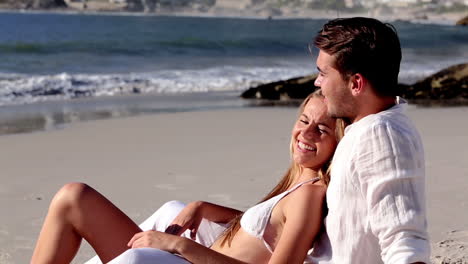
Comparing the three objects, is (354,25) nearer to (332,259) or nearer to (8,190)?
(332,259)

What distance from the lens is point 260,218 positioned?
10.5 feet

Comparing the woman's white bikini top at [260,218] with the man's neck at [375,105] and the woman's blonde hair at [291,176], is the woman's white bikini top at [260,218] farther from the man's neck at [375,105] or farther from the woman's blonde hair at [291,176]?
the man's neck at [375,105]

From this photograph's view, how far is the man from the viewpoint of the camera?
2.62m

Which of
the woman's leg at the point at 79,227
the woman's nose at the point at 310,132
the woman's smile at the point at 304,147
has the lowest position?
the woman's leg at the point at 79,227

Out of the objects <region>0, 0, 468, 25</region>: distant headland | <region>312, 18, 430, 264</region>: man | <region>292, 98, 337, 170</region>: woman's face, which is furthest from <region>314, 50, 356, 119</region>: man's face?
<region>0, 0, 468, 25</region>: distant headland

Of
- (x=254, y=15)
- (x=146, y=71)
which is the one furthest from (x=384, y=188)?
(x=254, y=15)

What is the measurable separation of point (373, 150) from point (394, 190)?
0.43ft

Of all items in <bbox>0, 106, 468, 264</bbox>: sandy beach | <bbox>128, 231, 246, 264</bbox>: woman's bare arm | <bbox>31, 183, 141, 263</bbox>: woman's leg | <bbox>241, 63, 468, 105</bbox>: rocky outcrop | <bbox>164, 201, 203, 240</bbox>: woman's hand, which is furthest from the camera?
<bbox>241, 63, 468, 105</bbox>: rocky outcrop

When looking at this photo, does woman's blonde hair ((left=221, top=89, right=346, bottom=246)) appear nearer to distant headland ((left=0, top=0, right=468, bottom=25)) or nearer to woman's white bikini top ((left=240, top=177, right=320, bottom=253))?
woman's white bikini top ((left=240, top=177, right=320, bottom=253))

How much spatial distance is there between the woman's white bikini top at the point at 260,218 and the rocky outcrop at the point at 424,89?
937 cm

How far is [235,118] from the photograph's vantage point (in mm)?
10586

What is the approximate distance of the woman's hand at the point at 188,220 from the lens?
363 centimetres

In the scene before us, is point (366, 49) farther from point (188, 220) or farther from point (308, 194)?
point (188, 220)

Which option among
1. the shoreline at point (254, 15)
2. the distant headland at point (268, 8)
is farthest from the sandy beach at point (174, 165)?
the shoreline at point (254, 15)
